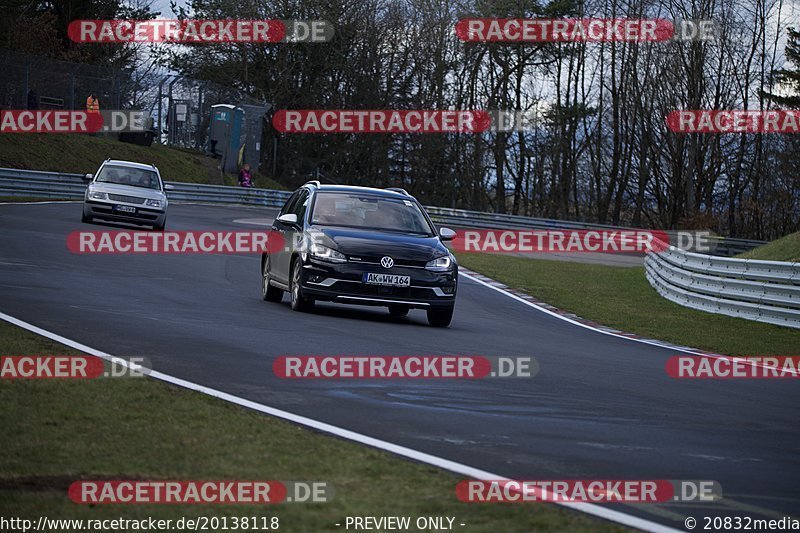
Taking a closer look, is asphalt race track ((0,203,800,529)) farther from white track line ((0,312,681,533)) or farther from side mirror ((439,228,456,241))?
side mirror ((439,228,456,241))

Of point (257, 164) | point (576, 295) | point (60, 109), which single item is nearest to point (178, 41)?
point (257, 164)

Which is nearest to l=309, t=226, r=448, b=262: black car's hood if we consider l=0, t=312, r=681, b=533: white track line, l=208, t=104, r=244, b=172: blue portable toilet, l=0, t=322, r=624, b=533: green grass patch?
l=0, t=312, r=681, b=533: white track line

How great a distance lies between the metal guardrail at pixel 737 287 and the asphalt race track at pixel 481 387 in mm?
3680

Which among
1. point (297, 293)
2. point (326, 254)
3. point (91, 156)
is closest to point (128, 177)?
point (297, 293)

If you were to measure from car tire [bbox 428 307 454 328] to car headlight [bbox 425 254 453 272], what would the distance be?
503mm

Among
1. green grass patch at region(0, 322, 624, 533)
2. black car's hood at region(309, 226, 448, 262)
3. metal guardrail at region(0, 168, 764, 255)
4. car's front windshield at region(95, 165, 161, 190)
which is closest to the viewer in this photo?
green grass patch at region(0, 322, 624, 533)

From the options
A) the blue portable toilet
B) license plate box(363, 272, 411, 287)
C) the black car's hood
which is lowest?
license plate box(363, 272, 411, 287)

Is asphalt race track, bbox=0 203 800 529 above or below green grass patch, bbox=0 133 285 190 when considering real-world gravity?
below

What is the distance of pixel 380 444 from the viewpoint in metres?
6.98

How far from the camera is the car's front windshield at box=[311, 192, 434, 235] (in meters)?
15.9

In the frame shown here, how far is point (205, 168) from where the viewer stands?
188 feet

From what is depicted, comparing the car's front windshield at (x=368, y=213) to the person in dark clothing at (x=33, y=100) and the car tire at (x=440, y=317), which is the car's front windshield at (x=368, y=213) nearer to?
the car tire at (x=440, y=317)

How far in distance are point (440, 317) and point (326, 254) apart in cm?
163

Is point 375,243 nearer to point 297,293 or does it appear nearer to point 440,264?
point 440,264
